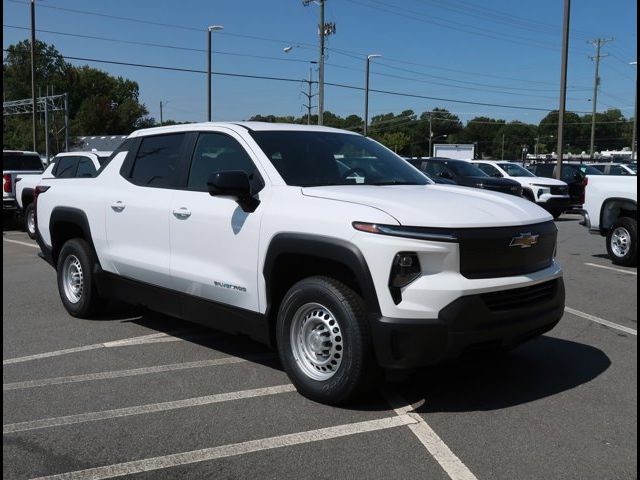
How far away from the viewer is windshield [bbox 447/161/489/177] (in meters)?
18.6

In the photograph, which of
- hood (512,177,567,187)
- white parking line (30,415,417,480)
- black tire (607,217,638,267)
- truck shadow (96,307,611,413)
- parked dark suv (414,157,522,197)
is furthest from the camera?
hood (512,177,567,187)

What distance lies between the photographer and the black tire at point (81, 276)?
6.25 metres

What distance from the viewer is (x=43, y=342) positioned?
18.9 feet

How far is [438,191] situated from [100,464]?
2.86 meters

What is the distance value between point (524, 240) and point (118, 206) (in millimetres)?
3501

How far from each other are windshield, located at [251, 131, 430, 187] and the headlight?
3.75 ft

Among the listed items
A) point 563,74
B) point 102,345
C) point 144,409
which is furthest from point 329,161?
point 563,74

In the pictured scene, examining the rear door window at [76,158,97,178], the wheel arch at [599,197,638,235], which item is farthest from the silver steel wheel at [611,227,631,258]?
the rear door window at [76,158,97,178]

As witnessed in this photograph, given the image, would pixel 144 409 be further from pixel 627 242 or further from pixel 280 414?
pixel 627 242

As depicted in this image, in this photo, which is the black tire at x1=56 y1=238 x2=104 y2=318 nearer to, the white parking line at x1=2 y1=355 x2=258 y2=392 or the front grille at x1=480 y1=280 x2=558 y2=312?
→ the white parking line at x1=2 y1=355 x2=258 y2=392

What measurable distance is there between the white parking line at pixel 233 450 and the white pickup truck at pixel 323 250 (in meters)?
0.28

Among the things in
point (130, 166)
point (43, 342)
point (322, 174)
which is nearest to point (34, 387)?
point (43, 342)

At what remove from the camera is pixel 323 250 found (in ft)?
13.3

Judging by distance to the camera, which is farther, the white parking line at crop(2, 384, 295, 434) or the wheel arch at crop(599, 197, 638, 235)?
the wheel arch at crop(599, 197, 638, 235)
